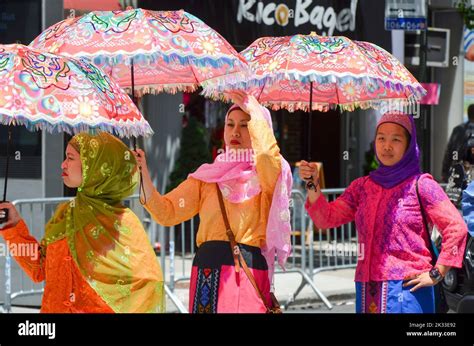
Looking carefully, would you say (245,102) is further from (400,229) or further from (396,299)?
(396,299)

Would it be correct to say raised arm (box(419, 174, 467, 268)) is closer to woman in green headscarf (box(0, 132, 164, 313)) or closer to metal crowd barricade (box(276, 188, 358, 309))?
woman in green headscarf (box(0, 132, 164, 313))

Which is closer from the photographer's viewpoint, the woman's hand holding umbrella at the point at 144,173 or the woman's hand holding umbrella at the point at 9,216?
the woman's hand holding umbrella at the point at 9,216

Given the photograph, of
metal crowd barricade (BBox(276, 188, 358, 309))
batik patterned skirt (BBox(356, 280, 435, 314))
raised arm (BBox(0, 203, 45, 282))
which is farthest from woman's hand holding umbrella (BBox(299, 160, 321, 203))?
metal crowd barricade (BBox(276, 188, 358, 309))

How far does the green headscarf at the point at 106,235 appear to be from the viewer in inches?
224

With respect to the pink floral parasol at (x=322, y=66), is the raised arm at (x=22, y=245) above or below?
below

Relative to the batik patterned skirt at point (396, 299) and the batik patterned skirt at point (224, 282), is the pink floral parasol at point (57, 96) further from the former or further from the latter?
the batik patterned skirt at point (396, 299)

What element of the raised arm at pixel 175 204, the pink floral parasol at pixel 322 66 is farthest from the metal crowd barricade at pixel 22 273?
the raised arm at pixel 175 204

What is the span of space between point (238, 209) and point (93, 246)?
0.80 m

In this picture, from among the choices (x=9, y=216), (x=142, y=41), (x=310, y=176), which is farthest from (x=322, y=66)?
(x=9, y=216)

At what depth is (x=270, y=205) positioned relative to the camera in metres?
5.93

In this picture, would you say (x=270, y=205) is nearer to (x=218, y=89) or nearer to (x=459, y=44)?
(x=218, y=89)

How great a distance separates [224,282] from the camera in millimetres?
5863

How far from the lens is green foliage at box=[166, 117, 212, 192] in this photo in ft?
48.9

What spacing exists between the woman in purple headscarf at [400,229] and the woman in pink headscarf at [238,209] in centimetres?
42
